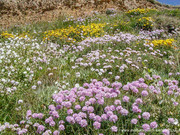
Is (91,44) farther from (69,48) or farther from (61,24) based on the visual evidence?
(61,24)

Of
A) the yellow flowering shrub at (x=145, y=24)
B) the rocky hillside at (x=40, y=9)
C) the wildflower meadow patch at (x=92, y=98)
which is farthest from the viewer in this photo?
the rocky hillside at (x=40, y=9)

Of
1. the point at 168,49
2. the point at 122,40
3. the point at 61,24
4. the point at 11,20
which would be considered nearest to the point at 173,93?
the point at 168,49

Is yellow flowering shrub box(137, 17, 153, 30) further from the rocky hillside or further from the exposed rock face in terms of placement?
the exposed rock face

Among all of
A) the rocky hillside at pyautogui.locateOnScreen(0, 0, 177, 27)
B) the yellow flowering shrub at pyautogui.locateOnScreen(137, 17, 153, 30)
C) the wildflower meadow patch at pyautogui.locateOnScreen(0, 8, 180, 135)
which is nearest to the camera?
the wildflower meadow patch at pyautogui.locateOnScreen(0, 8, 180, 135)

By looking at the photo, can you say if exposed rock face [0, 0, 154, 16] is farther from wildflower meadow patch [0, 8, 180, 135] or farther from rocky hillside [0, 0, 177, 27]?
wildflower meadow patch [0, 8, 180, 135]

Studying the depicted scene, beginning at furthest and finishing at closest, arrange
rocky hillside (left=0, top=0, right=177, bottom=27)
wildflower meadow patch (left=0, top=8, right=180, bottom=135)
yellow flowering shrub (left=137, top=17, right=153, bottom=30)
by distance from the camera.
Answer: rocky hillside (left=0, top=0, right=177, bottom=27)
yellow flowering shrub (left=137, top=17, right=153, bottom=30)
wildflower meadow patch (left=0, top=8, right=180, bottom=135)

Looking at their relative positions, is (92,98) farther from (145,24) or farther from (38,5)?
(38,5)

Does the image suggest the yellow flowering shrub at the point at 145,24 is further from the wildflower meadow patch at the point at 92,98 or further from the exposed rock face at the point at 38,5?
the exposed rock face at the point at 38,5

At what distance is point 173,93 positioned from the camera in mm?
2789

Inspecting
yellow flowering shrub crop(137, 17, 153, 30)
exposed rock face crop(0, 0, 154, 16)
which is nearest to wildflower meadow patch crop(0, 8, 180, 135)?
yellow flowering shrub crop(137, 17, 153, 30)

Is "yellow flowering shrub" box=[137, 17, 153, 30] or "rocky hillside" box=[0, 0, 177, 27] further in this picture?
"rocky hillside" box=[0, 0, 177, 27]

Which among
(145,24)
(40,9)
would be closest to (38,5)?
(40,9)

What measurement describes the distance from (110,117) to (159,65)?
299 centimetres

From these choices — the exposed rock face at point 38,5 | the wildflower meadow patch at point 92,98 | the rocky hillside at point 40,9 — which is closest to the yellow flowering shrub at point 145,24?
the wildflower meadow patch at point 92,98
